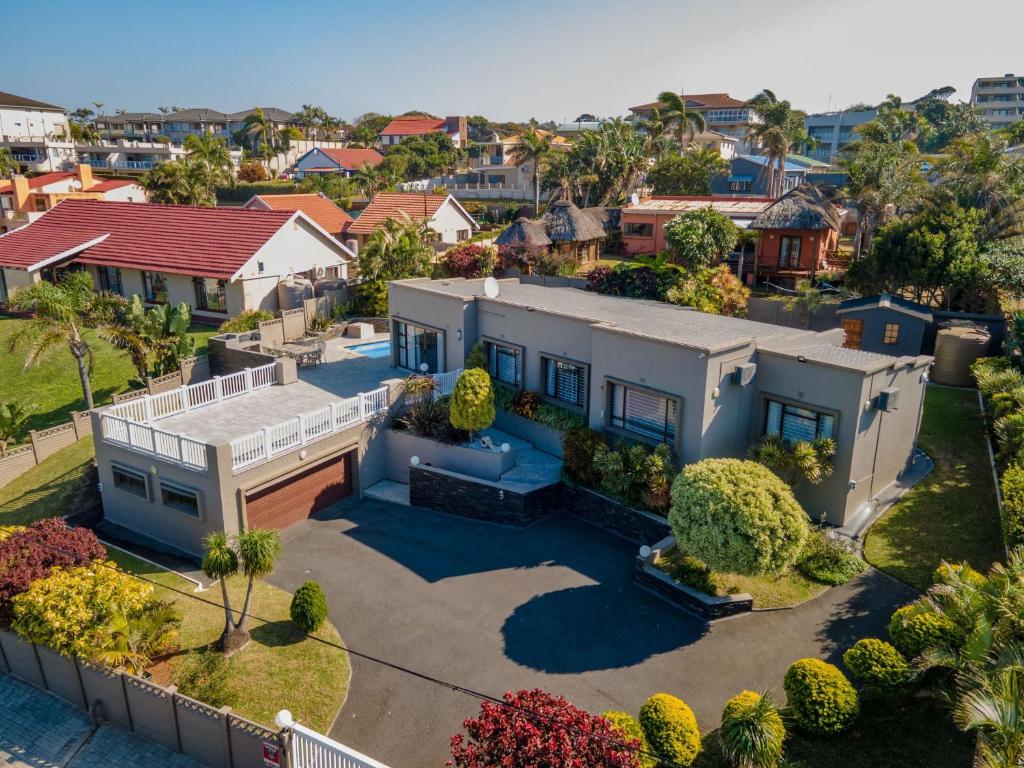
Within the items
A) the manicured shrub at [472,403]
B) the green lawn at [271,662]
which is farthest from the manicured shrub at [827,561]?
the green lawn at [271,662]

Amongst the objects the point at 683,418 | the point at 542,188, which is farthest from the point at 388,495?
the point at 542,188

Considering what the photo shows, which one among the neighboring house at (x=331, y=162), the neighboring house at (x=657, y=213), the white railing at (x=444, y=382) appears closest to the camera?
the white railing at (x=444, y=382)

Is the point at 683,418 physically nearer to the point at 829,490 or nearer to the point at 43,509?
the point at 829,490

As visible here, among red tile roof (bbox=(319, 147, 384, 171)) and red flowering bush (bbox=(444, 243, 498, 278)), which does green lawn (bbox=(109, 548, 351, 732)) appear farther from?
red tile roof (bbox=(319, 147, 384, 171))

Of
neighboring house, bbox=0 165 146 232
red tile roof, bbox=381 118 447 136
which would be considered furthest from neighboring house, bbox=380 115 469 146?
neighboring house, bbox=0 165 146 232

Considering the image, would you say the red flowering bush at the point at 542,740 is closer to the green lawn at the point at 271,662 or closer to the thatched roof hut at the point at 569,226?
the green lawn at the point at 271,662

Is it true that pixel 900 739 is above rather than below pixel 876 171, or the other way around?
below

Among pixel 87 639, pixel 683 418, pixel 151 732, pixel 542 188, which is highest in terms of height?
pixel 542 188

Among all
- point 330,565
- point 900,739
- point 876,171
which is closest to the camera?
point 900,739
